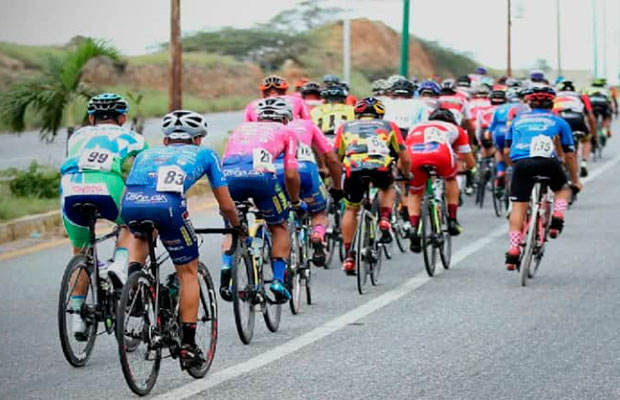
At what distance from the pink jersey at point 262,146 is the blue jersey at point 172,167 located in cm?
197

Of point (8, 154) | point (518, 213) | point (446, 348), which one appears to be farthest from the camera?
point (8, 154)

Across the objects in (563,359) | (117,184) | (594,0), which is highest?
(594,0)

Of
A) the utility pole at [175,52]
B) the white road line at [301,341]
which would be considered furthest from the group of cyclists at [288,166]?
the utility pole at [175,52]

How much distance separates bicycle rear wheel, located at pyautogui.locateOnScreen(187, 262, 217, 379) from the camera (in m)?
9.27

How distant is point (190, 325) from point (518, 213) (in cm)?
583

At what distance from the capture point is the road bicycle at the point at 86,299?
9508 millimetres

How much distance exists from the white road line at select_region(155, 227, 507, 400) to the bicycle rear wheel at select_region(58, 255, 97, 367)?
102cm

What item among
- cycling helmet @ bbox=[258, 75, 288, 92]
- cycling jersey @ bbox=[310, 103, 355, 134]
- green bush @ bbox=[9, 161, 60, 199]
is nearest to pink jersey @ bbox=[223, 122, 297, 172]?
cycling helmet @ bbox=[258, 75, 288, 92]

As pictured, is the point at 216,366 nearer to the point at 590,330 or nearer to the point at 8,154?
the point at 590,330

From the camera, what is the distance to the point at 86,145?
9.93 m

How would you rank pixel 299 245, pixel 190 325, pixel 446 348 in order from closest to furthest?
pixel 190 325, pixel 446 348, pixel 299 245

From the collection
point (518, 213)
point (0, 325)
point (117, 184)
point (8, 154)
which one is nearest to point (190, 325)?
point (117, 184)

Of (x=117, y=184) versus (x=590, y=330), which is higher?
(x=117, y=184)

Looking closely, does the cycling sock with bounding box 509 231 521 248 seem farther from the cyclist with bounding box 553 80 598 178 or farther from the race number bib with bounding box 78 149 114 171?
the cyclist with bounding box 553 80 598 178
